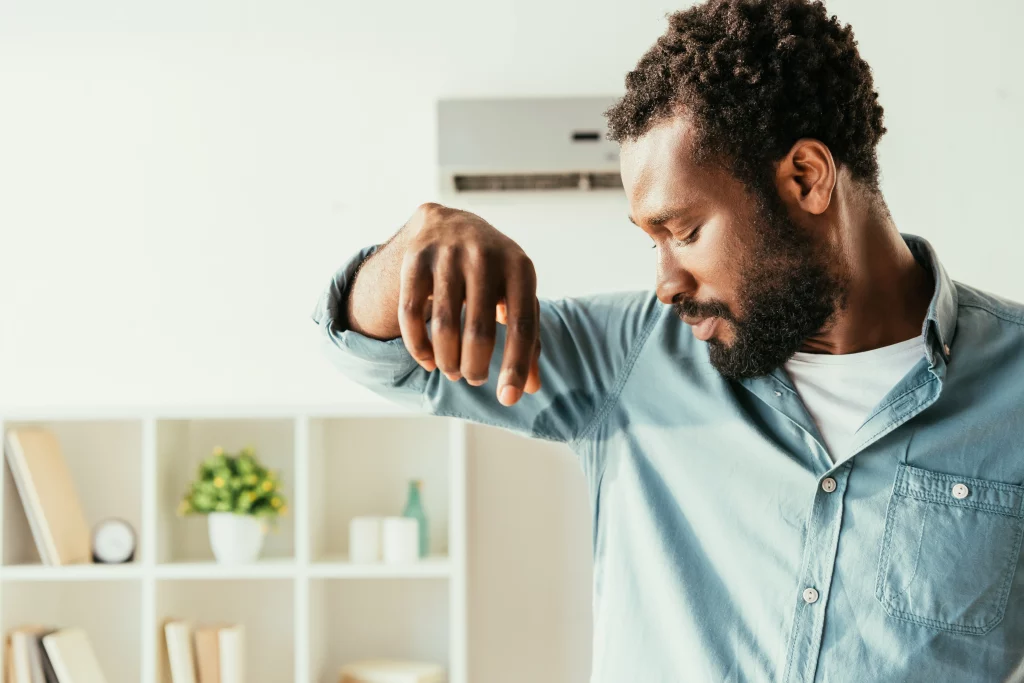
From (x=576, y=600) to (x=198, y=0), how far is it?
180 cm

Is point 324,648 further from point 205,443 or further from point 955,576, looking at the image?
point 955,576

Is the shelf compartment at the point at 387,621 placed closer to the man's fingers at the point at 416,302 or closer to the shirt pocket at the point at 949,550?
the shirt pocket at the point at 949,550

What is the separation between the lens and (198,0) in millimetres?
2600

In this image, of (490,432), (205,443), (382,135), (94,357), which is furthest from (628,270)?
(94,357)

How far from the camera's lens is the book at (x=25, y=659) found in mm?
2289

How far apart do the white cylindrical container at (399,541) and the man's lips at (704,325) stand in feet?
4.24

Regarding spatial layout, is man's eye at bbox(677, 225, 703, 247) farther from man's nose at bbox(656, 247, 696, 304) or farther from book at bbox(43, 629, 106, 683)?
book at bbox(43, 629, 106, 683)

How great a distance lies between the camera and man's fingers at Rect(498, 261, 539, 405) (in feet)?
Answer: 3.02

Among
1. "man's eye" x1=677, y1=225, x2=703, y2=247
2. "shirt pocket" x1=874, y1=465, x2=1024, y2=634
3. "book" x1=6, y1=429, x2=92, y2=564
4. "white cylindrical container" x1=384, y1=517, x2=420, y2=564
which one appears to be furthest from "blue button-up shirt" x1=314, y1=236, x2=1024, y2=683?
"book" x1=6, y1=429, x2=92, y2=564

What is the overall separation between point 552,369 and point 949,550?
497 millimetres

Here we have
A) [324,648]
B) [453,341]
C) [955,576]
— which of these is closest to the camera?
[453,341]

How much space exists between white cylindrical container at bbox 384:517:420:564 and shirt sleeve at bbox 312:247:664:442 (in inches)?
43.5

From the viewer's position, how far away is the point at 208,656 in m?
2.35

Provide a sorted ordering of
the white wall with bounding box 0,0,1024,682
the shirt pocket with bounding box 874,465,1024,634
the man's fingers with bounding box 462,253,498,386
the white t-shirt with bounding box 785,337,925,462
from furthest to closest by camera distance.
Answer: the white wall with bounding box 0,0,1024,682 < the white t-shirt with bounding box 785,337,925,462 < the shirt pocket with bounding box 874,465,1024,634 < the man's fingers with bounding box 462,253,498,386
